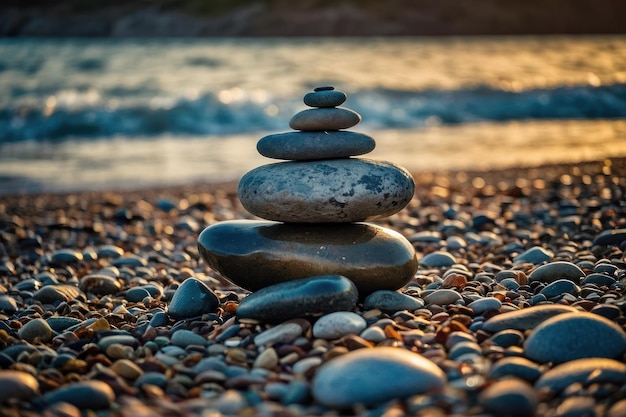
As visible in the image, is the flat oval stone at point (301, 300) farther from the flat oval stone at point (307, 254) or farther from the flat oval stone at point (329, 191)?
the flat oval stone at point (329, 191)

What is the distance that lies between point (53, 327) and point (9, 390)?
1.09 meters

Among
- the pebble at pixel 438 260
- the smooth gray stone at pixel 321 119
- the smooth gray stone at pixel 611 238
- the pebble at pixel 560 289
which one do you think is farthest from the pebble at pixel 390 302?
the smooth gray stone at pixel 611 238

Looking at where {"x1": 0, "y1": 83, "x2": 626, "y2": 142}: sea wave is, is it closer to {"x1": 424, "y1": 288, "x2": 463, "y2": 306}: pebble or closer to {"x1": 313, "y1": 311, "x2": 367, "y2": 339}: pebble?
{"x1": 424, "y1": 288, "x2": 463, "y2": 306}: pebble

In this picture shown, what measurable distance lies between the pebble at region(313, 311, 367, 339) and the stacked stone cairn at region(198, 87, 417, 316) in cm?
38

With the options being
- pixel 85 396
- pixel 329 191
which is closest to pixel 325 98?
pixel 329 191

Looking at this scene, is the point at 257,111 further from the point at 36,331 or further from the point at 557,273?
the point at 36,331

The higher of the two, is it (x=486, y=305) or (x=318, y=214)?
(x=318, y=214)

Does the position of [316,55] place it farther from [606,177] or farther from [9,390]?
[9,390]

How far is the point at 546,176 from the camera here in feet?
26.2

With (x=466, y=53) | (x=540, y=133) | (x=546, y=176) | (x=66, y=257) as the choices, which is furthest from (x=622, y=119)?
(x=466, y=53)

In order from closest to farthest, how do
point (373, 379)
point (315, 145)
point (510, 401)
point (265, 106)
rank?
point (510, 401) → point (373, 379) → point (315, 145) → point (265, 106)

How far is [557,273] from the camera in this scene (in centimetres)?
369

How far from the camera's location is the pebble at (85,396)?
2.31m

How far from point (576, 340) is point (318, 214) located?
1.39m
